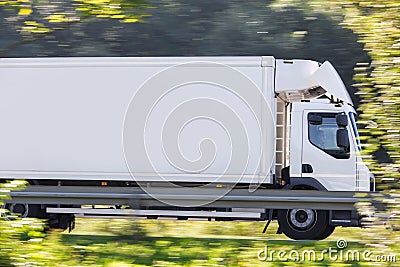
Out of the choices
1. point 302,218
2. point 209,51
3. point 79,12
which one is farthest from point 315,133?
point 209,51

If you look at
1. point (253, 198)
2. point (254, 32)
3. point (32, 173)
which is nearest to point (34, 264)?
point (253, 198)

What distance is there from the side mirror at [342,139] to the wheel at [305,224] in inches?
45.8

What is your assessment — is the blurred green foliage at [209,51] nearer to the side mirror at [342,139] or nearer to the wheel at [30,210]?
the wheel at [30,210]

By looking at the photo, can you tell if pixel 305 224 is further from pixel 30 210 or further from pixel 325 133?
pixel 30 210

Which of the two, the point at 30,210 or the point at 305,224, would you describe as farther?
the point at 30,210

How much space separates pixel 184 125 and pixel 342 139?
2.70 meters

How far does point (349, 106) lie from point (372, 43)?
8172mm

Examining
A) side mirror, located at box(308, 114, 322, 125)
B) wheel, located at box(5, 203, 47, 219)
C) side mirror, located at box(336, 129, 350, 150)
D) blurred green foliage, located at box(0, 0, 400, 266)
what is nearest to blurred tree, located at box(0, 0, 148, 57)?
blurred green foliage, located at box(0, 0, 400, 266)

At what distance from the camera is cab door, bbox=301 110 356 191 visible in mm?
14836

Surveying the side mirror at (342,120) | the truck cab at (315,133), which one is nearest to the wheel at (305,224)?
the truck cab at (315,133)

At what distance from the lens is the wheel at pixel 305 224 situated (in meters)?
14.6

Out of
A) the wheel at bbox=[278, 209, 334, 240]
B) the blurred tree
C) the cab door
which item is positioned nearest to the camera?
the blurred tree

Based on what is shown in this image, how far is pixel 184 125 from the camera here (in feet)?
49.0

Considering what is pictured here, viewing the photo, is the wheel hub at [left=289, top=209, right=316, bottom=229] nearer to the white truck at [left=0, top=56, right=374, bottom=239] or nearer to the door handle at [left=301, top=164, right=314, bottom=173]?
the white truck at [left=0, top=56, right=374, bottom=239]
